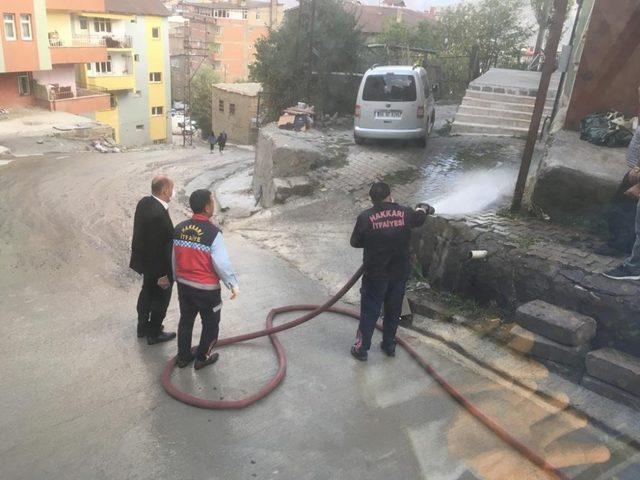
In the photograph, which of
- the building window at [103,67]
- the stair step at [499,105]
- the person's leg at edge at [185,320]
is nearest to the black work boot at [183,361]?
the person's leg at edge at [185,320]

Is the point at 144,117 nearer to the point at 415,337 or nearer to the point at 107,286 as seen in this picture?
the point at 107,286

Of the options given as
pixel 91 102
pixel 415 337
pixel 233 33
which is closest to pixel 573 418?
pixel 415 337

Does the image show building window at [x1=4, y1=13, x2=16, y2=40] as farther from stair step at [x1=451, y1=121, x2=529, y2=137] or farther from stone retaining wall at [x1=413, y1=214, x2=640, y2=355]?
stone retaining wall at [x1=413, y1=214, x2=640, y2=355]

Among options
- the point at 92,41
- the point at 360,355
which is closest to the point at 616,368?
the point at 360,355

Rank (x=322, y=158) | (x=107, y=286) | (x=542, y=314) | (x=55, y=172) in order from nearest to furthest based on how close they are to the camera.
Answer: (x=542, y=314)
(x=107, y=286)
(x=322, y=158)
(x=55, y=172)

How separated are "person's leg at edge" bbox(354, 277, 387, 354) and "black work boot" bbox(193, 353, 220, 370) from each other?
4.59 feet

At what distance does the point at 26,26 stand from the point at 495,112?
24.9 meters

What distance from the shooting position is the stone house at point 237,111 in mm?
33938

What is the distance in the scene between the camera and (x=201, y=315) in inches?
176

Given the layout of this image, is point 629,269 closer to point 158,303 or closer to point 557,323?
point 557,323

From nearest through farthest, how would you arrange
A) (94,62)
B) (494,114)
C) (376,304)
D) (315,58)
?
(376,304) < (494,114) < (315,58) < (94,62)

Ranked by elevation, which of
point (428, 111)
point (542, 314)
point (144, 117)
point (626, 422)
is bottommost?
point (144, 117)

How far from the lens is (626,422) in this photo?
4.00 m

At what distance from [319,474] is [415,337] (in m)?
2.23
